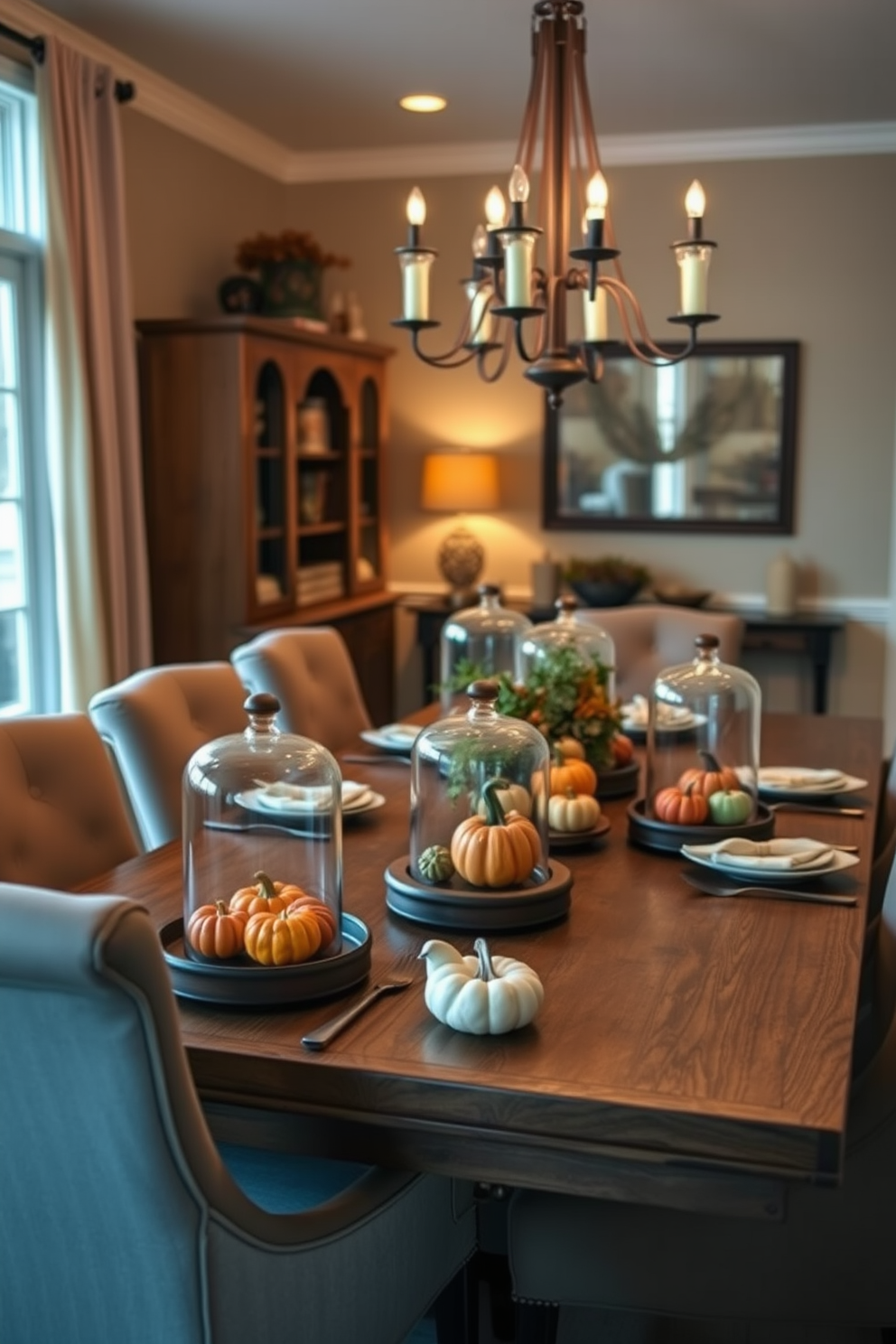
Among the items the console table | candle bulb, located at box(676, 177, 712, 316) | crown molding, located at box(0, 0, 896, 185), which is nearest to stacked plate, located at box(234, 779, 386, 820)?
candle bulb, located at box(676, 177, 712, 316)

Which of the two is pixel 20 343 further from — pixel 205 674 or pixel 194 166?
pixel 205 674

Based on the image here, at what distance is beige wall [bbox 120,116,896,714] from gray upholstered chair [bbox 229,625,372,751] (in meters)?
2.00

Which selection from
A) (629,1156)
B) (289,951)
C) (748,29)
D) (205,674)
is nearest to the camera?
(629,1156)

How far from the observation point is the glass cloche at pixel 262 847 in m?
1.75

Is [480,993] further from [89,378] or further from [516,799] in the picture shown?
[89,378]

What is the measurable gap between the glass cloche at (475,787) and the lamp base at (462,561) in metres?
3.59

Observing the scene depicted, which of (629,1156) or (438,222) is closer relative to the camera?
(629,1156)

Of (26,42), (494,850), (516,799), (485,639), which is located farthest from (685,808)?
(26,42)

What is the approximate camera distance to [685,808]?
7.97 ft

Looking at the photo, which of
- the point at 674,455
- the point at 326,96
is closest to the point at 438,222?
the point at 326,96

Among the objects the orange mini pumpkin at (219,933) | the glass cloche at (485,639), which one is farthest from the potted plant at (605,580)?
the orange mini pumpkin at (219,933)

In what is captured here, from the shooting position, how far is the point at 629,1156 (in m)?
1.44

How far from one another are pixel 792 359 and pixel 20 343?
9.60 feet

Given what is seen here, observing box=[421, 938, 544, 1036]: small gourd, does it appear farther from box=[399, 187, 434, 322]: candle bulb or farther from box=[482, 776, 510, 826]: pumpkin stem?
box=[399, 187, 434, 322]: candle bulb
